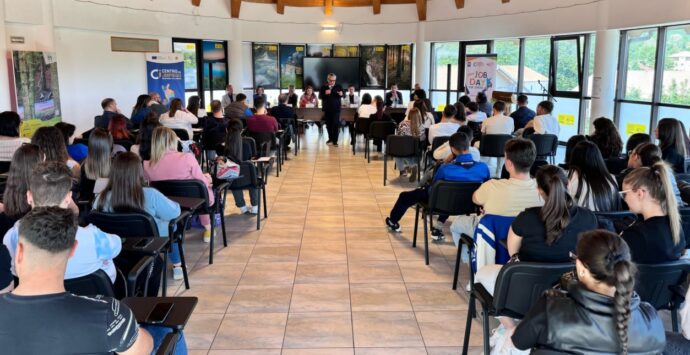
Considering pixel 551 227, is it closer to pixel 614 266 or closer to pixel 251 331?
pixel 614 266

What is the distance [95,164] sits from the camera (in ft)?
15.7

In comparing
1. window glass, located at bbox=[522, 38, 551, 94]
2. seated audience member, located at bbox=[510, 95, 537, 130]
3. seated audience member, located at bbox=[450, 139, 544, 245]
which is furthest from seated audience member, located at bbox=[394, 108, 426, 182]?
window glass, located at bbox=[522, 38, 551, 94]

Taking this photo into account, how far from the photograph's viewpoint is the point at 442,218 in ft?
19.9

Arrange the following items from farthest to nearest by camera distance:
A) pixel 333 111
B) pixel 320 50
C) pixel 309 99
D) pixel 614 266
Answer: pixel 320 50, pixel 309 99, pixel 333 111, pixel 614 266

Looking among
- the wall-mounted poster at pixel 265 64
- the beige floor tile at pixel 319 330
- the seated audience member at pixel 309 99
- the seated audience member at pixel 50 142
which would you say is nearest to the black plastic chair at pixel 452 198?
the beige floor tile at pixel 319 330

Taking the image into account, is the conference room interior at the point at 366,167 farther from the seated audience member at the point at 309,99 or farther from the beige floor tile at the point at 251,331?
the seated audience member at the point at 309,99

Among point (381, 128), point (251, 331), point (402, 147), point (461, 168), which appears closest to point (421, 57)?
point (381, 128)

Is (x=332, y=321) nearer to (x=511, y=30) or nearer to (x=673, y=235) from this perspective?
(x=673, y=235)

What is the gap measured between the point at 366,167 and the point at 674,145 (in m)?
5.59

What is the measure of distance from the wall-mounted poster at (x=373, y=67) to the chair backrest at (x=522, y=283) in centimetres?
1408

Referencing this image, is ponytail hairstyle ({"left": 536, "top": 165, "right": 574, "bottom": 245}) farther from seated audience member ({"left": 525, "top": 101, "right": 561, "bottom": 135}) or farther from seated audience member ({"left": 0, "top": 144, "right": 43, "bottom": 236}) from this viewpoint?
seated audience member ({"left": 525, "top": 101, "right": 561, "bottom": 135})

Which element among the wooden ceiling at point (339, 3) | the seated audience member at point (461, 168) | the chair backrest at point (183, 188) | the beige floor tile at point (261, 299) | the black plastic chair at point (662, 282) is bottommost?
the beige floor tile at point (261, 299)

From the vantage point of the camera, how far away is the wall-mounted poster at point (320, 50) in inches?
645

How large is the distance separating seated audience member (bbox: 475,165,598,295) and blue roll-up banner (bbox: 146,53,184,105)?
36.4ft
